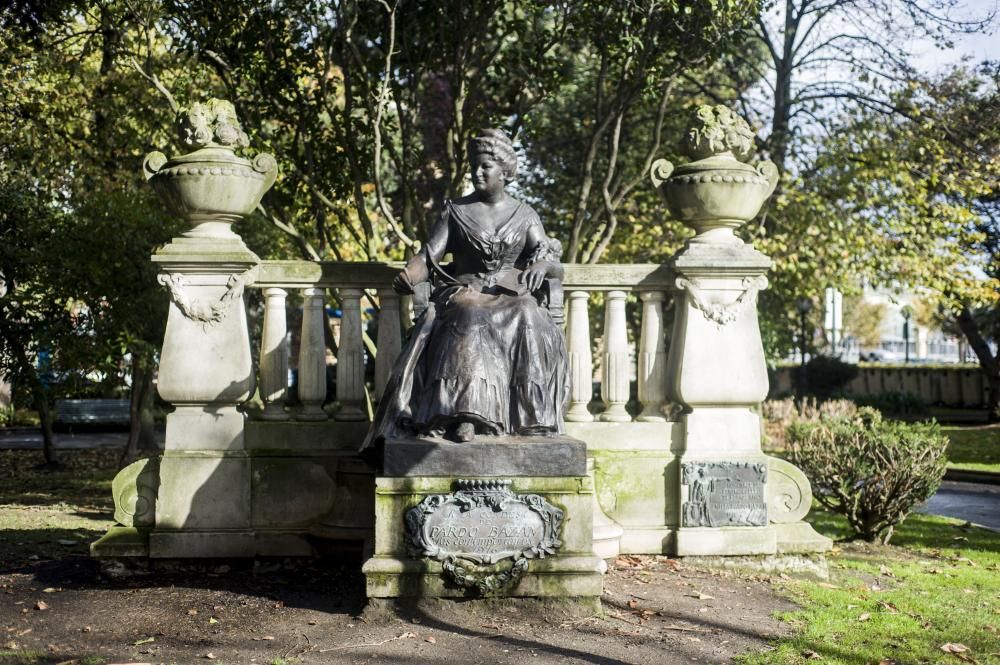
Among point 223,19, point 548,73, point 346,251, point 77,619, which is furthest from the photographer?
point 346,251

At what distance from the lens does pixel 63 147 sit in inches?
601

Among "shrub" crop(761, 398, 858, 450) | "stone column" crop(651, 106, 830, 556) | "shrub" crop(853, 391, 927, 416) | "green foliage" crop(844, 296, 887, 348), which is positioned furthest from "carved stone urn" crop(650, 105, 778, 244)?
"green foliage" crop(844, 296, 887, 348)

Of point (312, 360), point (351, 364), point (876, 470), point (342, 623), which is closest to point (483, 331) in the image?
point (351, 364)

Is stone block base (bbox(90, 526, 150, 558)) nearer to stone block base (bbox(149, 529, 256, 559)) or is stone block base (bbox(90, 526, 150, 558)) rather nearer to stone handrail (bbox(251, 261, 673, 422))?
stone block base (bbox(149, 529, 256, 559))

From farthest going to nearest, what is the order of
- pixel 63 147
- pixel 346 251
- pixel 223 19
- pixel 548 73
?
pixel 346 251 → pixel 63 147 → pixel 548 73 → pixel 223 19

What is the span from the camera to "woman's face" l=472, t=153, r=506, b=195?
271 inches

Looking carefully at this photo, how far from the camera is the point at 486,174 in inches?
271

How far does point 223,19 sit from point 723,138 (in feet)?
19.8

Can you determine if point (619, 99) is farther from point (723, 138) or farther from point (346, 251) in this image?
point (346, 251)

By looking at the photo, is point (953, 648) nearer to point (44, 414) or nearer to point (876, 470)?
point (876, 470)

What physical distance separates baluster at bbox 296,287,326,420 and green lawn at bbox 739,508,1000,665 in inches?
138

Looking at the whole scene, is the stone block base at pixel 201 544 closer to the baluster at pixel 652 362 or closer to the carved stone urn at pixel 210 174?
the carved stone urn at pixel 210 174

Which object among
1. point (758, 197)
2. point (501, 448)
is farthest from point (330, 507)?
point (758, 197)

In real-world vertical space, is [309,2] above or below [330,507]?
above
